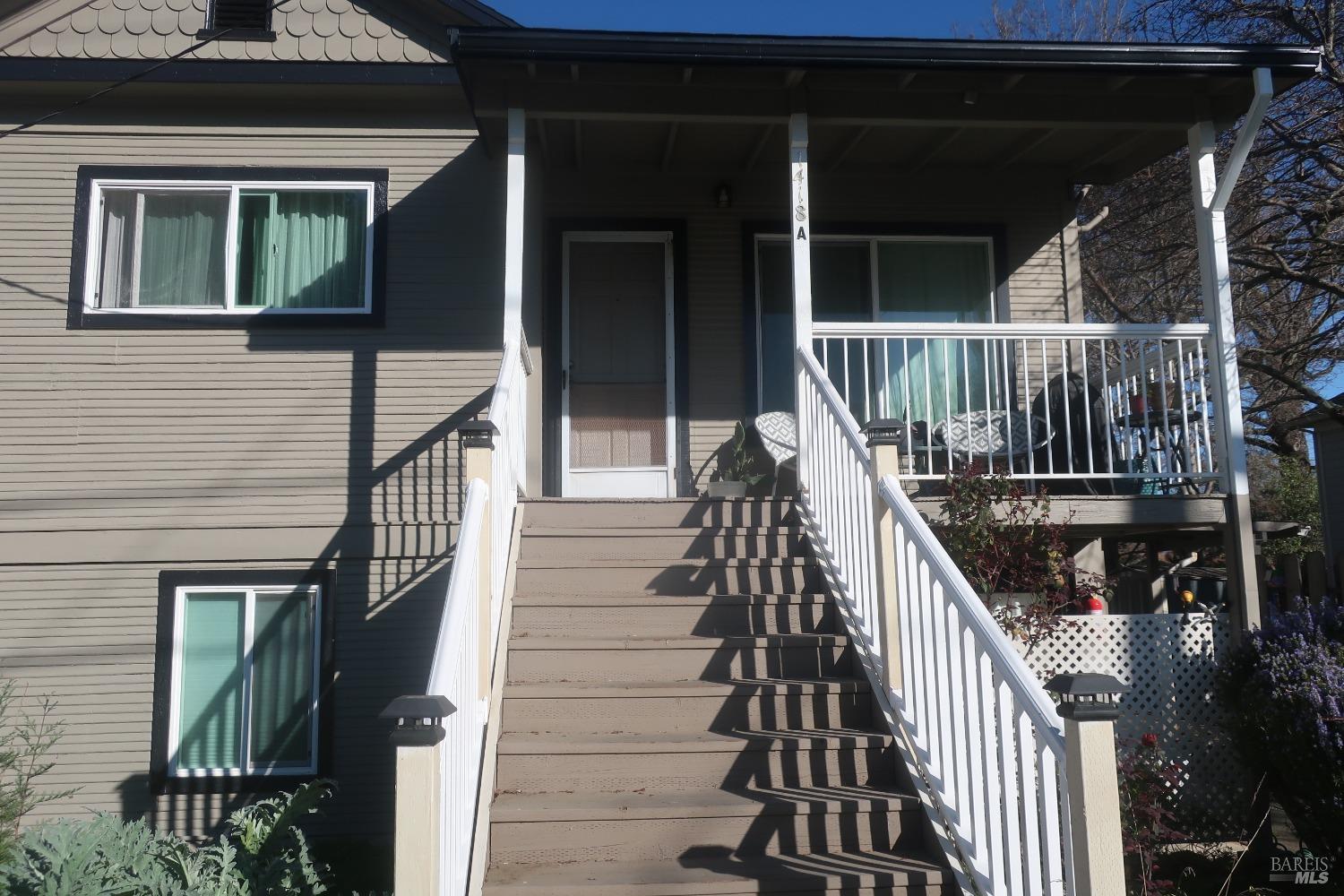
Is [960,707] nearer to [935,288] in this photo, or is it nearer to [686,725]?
[686,725]

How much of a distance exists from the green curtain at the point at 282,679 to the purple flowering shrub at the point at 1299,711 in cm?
520

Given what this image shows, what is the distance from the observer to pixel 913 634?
383 cm

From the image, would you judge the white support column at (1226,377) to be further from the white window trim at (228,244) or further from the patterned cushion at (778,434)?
the white window trim at (228,244)

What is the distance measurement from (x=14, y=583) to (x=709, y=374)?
15.0 feet

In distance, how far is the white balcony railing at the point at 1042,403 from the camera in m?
6.09

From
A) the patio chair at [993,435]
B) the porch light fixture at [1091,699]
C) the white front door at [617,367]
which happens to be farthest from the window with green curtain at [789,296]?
the porch light fixture at [1091,699]

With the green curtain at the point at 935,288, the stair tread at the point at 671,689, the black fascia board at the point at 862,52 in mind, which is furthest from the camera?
the green curtain at the point at 935,288

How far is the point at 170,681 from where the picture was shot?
642cm

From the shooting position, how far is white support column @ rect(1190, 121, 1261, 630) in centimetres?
592

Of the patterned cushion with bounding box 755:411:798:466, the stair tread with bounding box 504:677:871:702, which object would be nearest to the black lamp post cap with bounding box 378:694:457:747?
the stair tread with bounding box 504:677:871:702

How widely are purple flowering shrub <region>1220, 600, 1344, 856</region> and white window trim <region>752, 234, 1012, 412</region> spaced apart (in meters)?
2.99

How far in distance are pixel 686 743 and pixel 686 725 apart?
9.5 inches

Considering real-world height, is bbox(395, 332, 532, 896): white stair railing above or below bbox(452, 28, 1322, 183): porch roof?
below

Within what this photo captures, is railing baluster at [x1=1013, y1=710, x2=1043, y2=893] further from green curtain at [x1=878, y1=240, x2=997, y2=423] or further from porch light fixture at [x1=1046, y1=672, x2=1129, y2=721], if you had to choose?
green curtain at [x1=878, y1=240, x2=997, y2=423]
